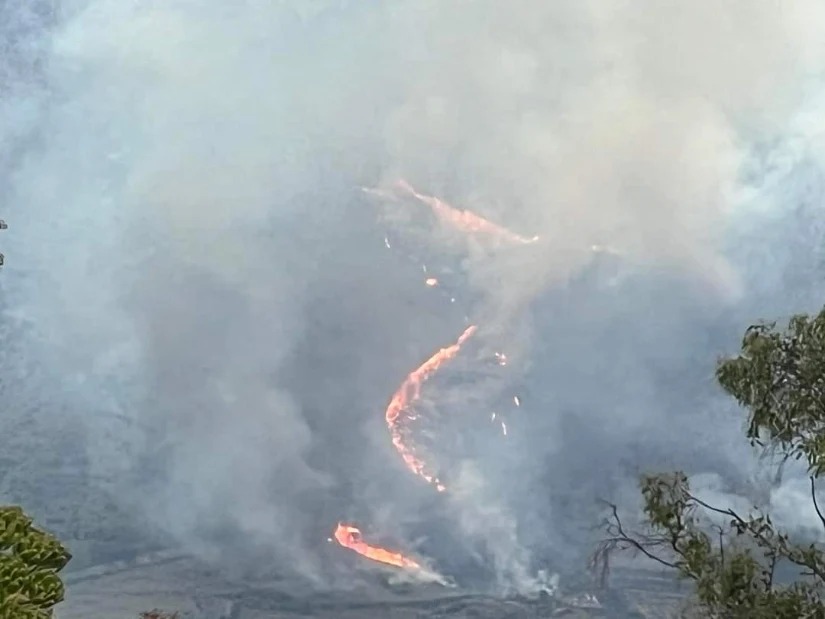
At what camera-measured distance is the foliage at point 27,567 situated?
19.3 feet

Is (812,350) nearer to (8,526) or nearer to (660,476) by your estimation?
(660,476)

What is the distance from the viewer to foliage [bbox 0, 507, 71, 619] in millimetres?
5895

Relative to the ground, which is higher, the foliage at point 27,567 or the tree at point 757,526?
the tree at point 757,526

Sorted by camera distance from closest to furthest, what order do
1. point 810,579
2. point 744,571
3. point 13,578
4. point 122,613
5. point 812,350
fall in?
point 13,578
point 812,350
point 744,571
point 810,579
point 122,613

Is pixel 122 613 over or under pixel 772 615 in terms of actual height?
over

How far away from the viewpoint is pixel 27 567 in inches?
240

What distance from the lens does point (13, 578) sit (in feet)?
19.6

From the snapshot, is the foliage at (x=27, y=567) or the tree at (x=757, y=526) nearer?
the foliage at (x=27, y=567)

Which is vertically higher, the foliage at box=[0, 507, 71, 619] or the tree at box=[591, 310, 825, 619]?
the tree at box=[591, 310, 825, 619]

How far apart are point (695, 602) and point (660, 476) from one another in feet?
7.22

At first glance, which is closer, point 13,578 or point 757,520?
point 13,578

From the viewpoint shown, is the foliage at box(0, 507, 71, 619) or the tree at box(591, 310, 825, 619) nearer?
the foliage at box(0, 507, 71, 619)

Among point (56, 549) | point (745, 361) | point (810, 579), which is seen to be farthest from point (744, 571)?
point (56, 549)

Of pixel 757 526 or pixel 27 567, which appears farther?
pixel 757 526
